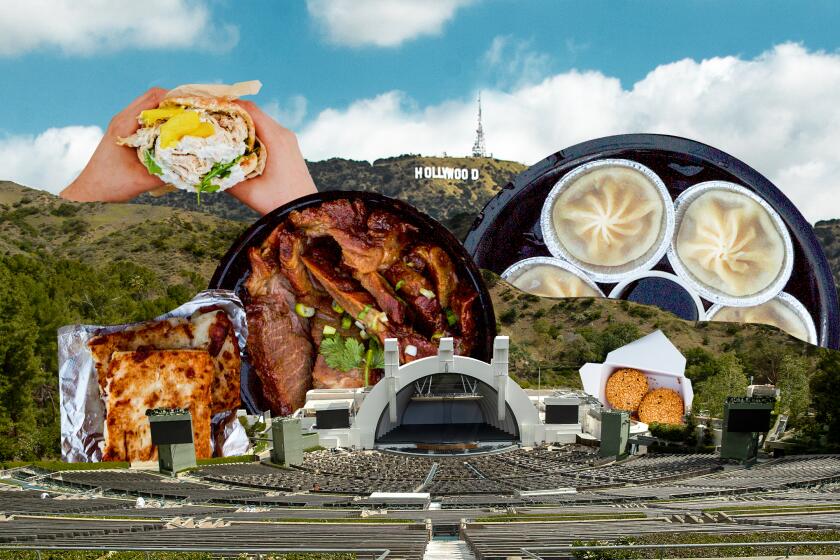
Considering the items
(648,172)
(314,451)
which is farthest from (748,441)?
(648,172)

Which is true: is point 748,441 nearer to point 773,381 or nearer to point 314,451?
point 314,451

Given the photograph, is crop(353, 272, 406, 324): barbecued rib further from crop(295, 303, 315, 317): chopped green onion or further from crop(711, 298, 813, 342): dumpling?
crop(711, 298, 813, 342): dumpling

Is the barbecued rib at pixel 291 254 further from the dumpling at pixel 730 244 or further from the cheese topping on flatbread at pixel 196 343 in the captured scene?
the dumpling at pixel 730 244

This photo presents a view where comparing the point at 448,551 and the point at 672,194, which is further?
the point at 672,194

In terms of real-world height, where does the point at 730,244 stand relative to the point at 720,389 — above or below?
above

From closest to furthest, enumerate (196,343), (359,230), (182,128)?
(196,343) → (359,230) → (182,128)

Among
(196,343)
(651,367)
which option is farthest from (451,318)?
(196,343)

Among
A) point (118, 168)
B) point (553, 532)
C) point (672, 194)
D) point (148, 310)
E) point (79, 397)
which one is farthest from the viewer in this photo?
point (118, 168)

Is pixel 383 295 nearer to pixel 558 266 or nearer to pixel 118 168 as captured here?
pixel 558 266
